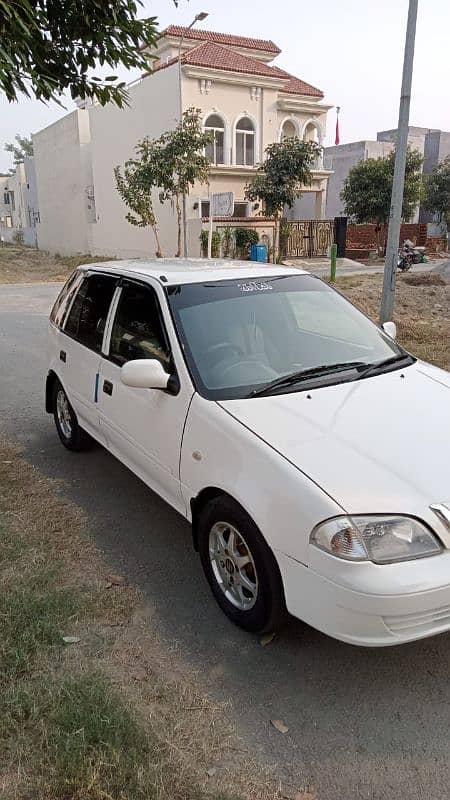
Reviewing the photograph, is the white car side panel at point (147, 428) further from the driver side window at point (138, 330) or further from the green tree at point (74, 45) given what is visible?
the green tree at point (74, 45)

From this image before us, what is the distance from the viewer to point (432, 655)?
293 centimetres

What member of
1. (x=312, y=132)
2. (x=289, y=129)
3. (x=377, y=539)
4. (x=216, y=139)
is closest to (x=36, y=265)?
(x=216, y=139)

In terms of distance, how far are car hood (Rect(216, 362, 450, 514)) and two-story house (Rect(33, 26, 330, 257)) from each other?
76.6 feet

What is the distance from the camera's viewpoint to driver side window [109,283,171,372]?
371 centimetres

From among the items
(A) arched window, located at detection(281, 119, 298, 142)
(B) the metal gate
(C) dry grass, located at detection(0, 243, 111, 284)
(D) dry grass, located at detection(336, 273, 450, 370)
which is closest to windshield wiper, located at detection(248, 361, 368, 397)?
(D) dry grass, located at detection(336, 273, 450, 370)

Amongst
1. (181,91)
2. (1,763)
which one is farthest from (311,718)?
(181,91)

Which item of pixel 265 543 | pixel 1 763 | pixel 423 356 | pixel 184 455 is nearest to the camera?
pixel 1 763

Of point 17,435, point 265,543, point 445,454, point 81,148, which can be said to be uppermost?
point 81,148

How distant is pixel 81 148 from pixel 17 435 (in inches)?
1306

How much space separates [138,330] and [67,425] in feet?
5.82

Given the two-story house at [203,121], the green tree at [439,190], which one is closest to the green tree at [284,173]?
the two-story house at [203,121]

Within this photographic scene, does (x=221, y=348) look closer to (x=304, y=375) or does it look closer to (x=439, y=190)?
(x=304, y=375)

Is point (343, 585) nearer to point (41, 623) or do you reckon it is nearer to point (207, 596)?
point (207, 596)

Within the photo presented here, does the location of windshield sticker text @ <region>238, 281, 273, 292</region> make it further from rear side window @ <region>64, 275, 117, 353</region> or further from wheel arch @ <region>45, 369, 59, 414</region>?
wheel arch @ <region>45, 369, 59, 414</region>
